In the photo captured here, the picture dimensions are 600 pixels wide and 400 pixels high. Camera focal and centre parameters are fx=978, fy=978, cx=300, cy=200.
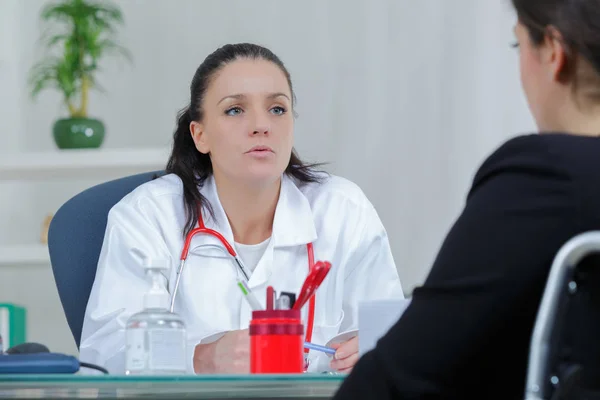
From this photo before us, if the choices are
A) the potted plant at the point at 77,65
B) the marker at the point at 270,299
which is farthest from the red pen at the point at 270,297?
the potted plant at the point at 77,65

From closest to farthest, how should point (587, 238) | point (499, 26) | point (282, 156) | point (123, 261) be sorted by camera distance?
1. point (587, 238)
2. point (123, 261)
3. point (282, 156)
4. point (499, 26)

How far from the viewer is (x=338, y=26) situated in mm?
3781

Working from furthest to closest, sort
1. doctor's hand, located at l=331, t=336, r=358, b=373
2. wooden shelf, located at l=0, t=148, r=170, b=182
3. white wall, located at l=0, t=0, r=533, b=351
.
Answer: white wall, located at l=0, t=0, r=533, b=351
wooden shelf, located at l=0, t=148, r=170, b=182
doctor's hand, located at l=331, t=336, r=358, b=373

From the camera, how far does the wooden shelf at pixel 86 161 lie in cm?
344

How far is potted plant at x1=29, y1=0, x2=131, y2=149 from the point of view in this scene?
11.6 ft

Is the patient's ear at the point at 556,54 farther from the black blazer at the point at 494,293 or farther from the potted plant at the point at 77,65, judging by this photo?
the potted plant at the point at 77,65

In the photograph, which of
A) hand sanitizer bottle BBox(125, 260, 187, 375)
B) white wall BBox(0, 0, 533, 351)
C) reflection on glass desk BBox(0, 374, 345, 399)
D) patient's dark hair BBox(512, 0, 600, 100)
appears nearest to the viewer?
patient's dark hair BBox(512, 0, 600, 100)

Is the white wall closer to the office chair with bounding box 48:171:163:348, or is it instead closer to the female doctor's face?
the female doctor's face

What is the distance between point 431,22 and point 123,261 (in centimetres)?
212

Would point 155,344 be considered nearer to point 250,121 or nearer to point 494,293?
point 494,293

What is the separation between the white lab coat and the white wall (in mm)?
1479

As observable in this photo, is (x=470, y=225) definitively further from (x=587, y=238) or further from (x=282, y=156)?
(x=282, y=156)

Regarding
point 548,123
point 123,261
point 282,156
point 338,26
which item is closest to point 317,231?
point 282,156

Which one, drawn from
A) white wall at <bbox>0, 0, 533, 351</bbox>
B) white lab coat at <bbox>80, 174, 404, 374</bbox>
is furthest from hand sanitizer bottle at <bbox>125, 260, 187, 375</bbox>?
white wall at <bbox>0, 0, 533, 351</bbox>
